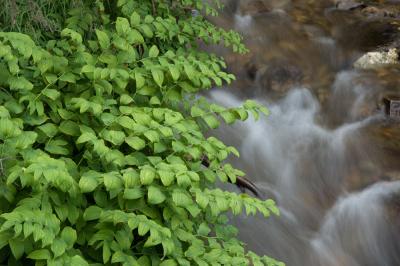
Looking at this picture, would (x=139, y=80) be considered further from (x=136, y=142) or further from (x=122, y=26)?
(x=136, y=142)

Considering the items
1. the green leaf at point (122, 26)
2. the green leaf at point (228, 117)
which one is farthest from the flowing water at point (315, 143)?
the green leaf at point (122, 26)

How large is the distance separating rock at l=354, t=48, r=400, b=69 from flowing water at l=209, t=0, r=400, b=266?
0.15 meters

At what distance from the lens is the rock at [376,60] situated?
6801 millimetres

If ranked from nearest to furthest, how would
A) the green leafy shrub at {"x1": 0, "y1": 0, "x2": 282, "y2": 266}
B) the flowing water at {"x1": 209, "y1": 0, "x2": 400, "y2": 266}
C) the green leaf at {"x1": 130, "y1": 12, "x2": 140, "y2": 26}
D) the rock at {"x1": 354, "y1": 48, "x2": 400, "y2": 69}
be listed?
the green leafy shrub at {"x1": 0, "y1": 0, "x2": 282, "y2": 266} → the green leaf at {"x1": 130, "y1": 12, "x2": 140, "y2": 26} → the flowing water at {"x1": 209, "y1": 0, "x2": 400, "y2": 266} → the rock at {"x1": 354, "y1": 48, "x2": 400, "y2": 69}

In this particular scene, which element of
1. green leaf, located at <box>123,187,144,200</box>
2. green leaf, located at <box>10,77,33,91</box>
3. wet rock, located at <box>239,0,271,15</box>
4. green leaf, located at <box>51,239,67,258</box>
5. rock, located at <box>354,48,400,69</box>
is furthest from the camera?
wet rock, located at <box>239,0,271,15</box>

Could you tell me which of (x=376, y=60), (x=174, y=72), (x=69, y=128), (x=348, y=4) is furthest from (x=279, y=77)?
(x=69, y=128)

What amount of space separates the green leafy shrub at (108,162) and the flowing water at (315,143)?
1.49 meters

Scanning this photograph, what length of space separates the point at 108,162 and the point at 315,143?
353 centimetres

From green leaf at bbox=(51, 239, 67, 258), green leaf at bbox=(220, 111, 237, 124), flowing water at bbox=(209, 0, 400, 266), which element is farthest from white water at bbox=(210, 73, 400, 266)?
green leaf at bbox=(51, 239, 67, 258)

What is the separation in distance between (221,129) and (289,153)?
0.79m

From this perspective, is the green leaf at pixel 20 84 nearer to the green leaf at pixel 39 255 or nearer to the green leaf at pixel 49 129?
the green leaf at pixel 49 129

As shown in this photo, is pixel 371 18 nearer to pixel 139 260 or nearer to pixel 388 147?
pixel 388 147

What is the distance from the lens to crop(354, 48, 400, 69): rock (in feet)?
22.3

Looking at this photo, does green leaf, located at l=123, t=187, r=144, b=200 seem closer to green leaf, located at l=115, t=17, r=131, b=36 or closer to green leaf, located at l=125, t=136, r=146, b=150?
green leaf, located at l=125, t=136, r=146, b=150
